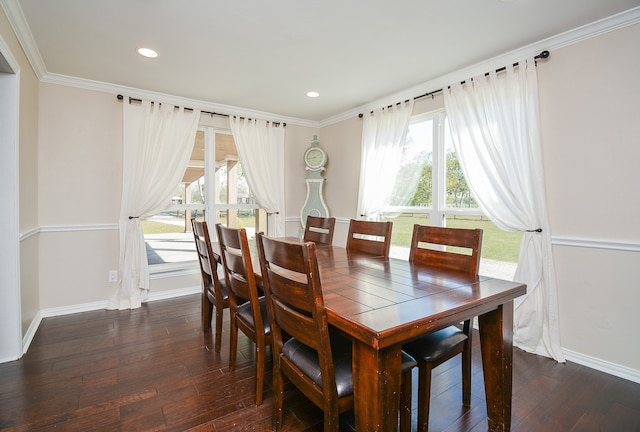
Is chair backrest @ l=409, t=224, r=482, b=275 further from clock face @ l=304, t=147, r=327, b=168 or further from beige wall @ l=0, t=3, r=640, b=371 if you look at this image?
clock face @ l=304, t=147, r=327, b=168

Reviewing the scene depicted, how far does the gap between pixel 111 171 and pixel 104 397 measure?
243 centimetres

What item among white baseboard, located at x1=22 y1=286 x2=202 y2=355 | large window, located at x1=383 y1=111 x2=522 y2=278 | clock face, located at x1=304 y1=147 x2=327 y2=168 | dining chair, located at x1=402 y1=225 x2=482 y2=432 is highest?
clock face, located at x1=304 y1=147 x2=327 y2=168

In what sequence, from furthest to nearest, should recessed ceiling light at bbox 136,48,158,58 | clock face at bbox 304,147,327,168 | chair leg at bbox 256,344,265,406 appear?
1. clock face at bbox 304,147,327,168
2. recessed ceiling light at bbox 136,48,158,58
3. chair leg at bbox 256,344,265,406

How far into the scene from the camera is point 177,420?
165 cm

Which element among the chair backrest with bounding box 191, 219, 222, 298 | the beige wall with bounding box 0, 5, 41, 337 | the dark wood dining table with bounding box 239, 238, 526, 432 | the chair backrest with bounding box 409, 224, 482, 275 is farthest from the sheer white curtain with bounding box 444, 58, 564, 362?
the beige wall with bounding box 0, 5, 41, 337

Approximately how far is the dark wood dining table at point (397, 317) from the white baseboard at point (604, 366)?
4.15ft

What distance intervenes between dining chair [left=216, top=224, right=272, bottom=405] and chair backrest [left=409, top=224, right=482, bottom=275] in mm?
1073

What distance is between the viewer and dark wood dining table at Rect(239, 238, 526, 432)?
1047 millimetres

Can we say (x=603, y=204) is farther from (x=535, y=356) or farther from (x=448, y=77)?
(x=448, y=77)

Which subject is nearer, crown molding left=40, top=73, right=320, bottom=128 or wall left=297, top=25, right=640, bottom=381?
wall left=297, top=25, right=640, bottom=381

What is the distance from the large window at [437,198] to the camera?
2.90 meters

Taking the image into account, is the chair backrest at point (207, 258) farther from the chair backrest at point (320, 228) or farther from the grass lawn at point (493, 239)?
the grass lawn at point (493, 239)

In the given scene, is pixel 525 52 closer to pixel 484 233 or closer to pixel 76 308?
pixel 484 233

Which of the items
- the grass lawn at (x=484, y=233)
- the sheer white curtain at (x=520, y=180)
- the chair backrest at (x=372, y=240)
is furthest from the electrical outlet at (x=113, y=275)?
the sheer white curtain at (x=520, y=180)
